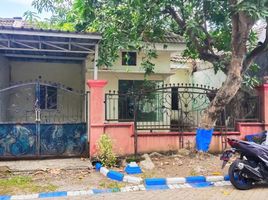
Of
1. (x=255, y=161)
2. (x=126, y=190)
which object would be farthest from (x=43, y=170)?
(x=255, y=161)

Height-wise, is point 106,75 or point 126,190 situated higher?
point 106,75

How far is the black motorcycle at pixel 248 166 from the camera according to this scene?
22.7 ft

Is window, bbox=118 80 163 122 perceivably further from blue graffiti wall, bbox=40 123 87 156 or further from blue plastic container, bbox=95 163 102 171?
blue plastic container, bbox=95 163 102 171

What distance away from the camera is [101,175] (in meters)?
8.24

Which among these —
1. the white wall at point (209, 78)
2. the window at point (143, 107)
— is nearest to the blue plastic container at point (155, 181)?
the window at point (143, 107)

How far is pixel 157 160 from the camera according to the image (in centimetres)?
923

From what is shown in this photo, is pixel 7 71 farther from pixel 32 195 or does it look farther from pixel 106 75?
pixel 32 195

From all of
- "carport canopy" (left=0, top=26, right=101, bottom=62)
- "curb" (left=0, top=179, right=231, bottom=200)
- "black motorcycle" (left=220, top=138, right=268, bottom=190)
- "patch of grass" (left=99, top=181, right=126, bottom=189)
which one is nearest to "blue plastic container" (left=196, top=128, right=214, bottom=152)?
"curb" (left=0, top=179, right=231, bottom=200)

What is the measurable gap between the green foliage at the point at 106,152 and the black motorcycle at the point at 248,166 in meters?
2.97

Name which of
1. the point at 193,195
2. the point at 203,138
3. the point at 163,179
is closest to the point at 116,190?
the point at 163,179

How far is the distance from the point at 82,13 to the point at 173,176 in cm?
553

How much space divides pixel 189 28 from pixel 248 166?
3.87 metres

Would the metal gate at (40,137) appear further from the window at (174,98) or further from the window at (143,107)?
the window at (174,98)

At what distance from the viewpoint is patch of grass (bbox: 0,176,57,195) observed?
23.0ft
